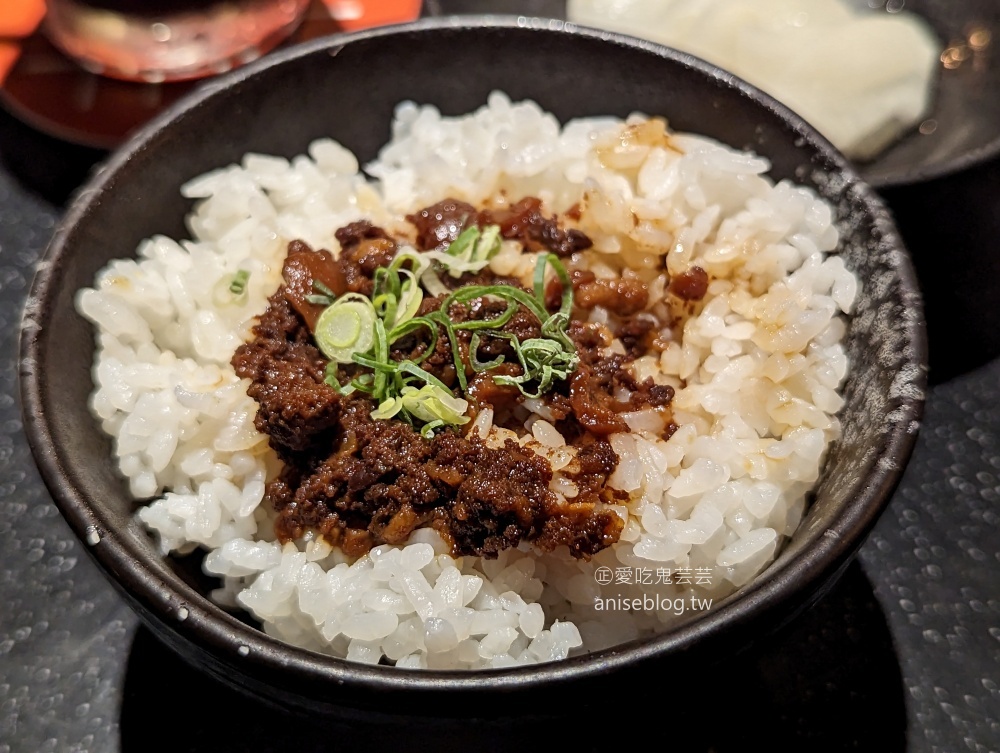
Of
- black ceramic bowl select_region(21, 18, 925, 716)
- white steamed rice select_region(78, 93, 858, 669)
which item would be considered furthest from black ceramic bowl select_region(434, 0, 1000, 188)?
white steamed rice select_region(78, 93, 858, 669)

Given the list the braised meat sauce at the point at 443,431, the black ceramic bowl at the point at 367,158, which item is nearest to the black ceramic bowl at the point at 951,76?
the black ceramic bowl at the point at 367,158

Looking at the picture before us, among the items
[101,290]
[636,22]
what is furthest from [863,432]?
[636,22]

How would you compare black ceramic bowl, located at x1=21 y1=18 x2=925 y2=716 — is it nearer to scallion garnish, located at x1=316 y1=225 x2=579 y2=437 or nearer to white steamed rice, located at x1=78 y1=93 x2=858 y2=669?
white steamed rice, located at x1=78 y1=93 x2=858 y2=669

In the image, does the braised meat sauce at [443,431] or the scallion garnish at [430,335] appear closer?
the braised meat sauce at [443,431]

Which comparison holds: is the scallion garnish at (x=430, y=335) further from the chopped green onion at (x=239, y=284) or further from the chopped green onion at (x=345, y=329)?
the chopped green onion at (x=239, y=284)

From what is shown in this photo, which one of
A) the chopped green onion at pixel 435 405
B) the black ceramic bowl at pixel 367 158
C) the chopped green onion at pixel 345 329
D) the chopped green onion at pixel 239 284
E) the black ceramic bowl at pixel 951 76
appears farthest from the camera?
the black ceramic bowl at pixel 951 76

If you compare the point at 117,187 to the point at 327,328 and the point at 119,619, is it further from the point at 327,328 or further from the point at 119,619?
the point at 119,619

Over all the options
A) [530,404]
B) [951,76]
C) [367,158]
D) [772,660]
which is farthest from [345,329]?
[951,76]
